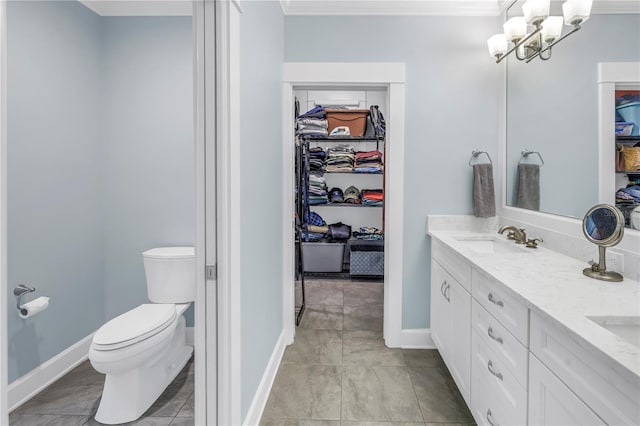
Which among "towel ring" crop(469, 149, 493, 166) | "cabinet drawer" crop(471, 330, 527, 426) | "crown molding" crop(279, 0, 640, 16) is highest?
"crown molding" crop(279, 0, 640, 16)

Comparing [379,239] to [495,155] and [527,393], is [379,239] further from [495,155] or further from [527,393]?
[527,393]

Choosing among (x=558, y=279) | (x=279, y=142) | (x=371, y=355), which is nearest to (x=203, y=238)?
(x=279, y=142)

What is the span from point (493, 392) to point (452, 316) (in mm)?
603

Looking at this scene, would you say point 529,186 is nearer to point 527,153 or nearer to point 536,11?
point 527,153

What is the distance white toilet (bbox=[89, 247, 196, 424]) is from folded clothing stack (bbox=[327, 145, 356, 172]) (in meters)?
2.24

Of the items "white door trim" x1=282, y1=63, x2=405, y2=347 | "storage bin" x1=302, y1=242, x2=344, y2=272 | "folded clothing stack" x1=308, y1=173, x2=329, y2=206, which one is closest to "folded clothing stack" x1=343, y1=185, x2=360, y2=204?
"folded clothing stack" x1=308, y1=173, x2=329, y2=206

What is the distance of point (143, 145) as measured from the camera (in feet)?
8.05

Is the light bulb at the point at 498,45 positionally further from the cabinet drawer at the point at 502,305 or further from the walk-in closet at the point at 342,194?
the cabinet drawer at the point at 502,305

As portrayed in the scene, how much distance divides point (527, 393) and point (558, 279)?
470 millimetres

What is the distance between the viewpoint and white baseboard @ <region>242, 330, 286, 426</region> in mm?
1669

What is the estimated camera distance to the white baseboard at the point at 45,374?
1811 mm

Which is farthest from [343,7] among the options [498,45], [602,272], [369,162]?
[602,272]

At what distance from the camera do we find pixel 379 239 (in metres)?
4.35

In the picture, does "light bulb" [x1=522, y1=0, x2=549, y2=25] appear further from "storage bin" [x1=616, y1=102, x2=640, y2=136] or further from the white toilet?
the white toilet
